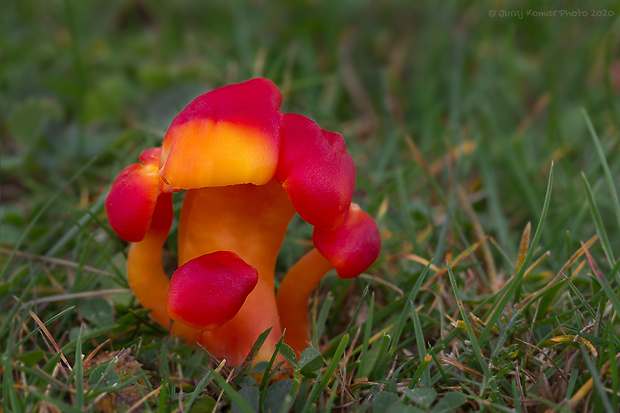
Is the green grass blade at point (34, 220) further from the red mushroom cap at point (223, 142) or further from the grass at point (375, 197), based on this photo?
the red mushroom cap at point (223, 142)

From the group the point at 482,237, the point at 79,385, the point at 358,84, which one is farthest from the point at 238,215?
the point at 358,84

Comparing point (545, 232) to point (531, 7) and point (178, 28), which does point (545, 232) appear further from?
point (178, 28)

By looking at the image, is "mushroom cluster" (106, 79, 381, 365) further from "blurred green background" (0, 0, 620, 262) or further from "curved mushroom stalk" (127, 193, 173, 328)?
"blurred green background" (0, 0, 620, 262)

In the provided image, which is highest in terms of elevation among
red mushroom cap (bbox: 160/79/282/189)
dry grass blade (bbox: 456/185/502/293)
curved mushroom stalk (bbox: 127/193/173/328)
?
red mushroom cap (bbox: 160/79/282/189)

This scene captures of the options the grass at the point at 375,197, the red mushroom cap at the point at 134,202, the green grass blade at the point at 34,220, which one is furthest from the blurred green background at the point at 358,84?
the red mushroom cap at the point at 134,202

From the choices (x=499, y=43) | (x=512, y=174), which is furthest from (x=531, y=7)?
(x=512, y=174)

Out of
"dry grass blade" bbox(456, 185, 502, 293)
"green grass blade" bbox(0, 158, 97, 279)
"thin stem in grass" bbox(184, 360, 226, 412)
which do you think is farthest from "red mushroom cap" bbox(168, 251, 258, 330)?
"dry grass blade" bbox(456, 185, 502, 293)
